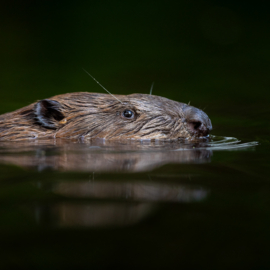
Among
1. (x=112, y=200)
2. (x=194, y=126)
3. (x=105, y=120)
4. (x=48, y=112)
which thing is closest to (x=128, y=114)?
(x=105, y=120)

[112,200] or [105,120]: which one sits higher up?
[105,120]

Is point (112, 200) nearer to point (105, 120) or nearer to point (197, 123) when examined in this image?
point (197, 123)

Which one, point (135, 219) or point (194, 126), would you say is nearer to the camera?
point (135, 219)

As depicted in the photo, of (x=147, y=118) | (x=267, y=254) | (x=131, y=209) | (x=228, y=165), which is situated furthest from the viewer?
(x=147, y=118)

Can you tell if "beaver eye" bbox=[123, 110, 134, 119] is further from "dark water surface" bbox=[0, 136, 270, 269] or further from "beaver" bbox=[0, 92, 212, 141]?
"dark water surface" bbox=[0, 136, 270, 269]

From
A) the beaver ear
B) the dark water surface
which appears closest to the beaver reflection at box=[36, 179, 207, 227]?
the dark water surface

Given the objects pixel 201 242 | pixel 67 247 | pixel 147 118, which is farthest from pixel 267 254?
pixel 147 118

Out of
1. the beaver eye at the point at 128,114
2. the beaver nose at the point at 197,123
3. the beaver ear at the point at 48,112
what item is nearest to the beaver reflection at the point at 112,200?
the beaver nose at the point at 197,123

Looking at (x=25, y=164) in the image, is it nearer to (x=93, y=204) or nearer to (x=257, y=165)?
(x=93, y=204)
